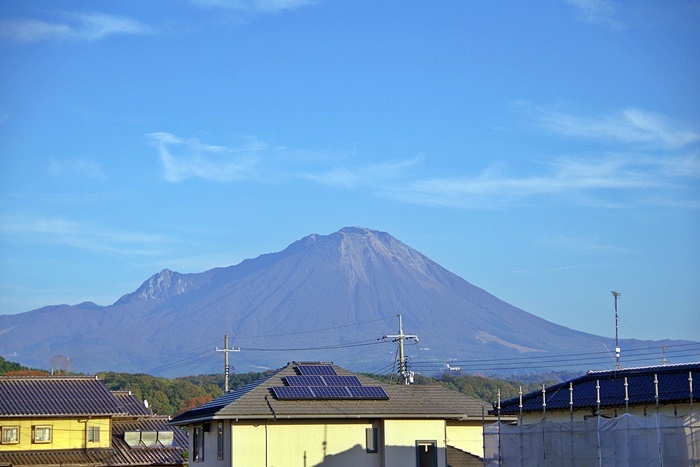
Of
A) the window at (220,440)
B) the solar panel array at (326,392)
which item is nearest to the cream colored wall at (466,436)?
the solar panel array at (326,392)

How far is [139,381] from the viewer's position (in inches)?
4616

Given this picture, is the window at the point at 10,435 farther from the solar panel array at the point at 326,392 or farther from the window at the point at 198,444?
the solar panel array at the point at 326,392

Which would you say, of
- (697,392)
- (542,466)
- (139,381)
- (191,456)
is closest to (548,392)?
(542,466)

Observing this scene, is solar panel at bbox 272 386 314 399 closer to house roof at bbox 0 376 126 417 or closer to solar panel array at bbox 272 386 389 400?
solar panel array at bbox 272 386 389 400

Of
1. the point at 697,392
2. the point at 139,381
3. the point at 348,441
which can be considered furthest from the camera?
the point at 139,381

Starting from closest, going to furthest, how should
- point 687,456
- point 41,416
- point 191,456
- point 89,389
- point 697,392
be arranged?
1. point 687,456
2. point 697,392
3. point 191,456
4. point 41,416
5. point 89,389

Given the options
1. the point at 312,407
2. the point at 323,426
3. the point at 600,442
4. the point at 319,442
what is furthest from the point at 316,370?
the point at 600,442

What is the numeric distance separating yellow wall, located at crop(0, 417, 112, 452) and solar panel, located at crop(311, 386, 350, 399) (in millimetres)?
13056

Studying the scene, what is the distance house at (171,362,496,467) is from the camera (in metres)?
39.4

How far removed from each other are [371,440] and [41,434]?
52.7 feet

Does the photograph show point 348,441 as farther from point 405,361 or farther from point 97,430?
point 405,361

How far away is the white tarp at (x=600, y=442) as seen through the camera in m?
30.4

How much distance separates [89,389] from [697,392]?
29023 millimetres

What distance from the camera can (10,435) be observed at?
158 feet
